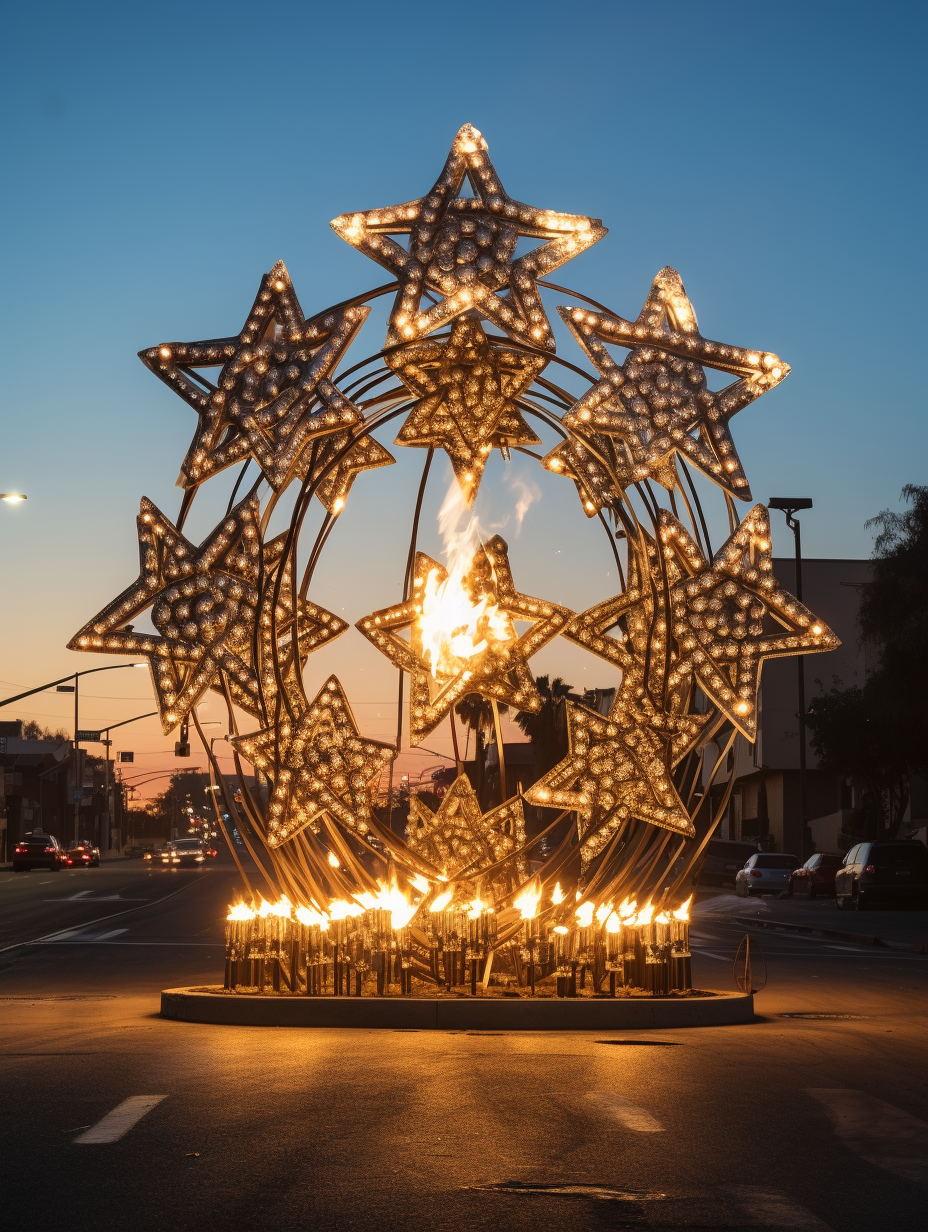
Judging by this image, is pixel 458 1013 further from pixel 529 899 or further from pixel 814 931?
pixel 814 931

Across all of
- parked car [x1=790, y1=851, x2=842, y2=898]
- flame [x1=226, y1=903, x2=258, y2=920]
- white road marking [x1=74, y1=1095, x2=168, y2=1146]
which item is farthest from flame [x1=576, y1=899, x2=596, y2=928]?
parked car [x1=790, y1=851, x2=842, y2=898]

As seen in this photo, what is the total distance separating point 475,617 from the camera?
13094 mm

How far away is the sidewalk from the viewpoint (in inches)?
979

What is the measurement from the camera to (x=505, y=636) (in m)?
13.1

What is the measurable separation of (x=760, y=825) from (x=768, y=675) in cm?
1037

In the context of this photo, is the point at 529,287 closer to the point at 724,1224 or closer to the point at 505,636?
the point at 505,636

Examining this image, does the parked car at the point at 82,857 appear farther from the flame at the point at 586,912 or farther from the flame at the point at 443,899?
the flame at the point at 586,912

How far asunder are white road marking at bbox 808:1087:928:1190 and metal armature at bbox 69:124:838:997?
368cm

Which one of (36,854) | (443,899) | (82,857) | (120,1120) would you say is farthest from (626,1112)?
(82,857)

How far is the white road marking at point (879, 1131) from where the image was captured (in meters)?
6.81

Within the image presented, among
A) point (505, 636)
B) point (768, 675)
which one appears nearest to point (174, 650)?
point (505, 636)

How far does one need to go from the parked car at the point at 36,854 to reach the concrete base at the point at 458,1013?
52.2 metres

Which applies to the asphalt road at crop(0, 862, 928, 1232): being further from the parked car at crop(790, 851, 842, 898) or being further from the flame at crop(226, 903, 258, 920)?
the parked car at crop(790, 851, 842, 898)

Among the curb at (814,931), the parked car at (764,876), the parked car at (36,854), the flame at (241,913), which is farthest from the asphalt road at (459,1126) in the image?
the parked car at (36,854)
